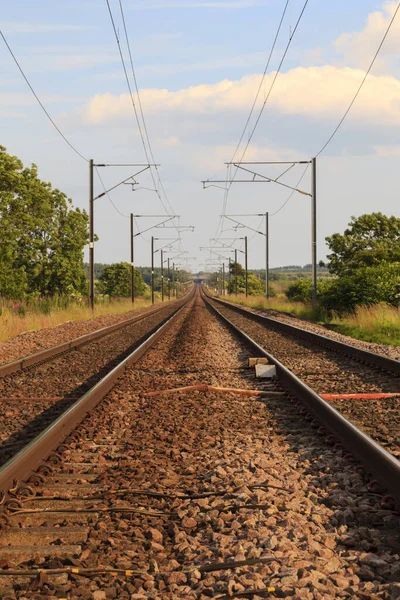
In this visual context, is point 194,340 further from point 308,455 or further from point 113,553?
point 113,553

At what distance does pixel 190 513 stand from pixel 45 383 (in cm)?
694

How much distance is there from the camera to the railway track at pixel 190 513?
135 inches

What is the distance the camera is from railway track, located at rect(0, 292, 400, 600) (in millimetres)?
3432

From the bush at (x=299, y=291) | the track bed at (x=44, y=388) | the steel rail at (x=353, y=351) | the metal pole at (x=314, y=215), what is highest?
the metal pole at (x=314, y=215)

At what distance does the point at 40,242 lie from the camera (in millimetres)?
49531

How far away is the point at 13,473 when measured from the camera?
16.3 feet

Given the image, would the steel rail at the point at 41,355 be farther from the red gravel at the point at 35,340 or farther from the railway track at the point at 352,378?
the railway track at the point at 352,378

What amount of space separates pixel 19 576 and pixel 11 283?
37553 mm

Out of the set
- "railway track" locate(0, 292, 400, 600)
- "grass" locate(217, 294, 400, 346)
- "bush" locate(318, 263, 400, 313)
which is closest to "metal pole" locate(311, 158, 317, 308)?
"bush" locate(318, 263, 400, 313)

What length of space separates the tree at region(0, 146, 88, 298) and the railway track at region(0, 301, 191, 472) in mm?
21359

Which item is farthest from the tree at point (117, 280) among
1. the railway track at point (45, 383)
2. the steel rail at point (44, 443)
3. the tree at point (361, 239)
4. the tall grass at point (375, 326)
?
the steel rail at point (44, 443)

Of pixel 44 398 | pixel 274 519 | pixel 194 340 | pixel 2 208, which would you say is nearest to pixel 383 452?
pixel 274 519

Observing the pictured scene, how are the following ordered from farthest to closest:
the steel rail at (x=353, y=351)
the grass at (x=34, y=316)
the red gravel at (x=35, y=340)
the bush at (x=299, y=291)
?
1. the bush at (x=299, y=291)
2. the grass at (x=34, y=316)
3. the red gravel at (x=35, y=340)
4. the steel rail at (x=353, y=351)

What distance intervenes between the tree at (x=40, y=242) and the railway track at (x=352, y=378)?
76.5 ft
